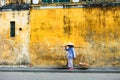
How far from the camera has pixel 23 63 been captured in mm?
28906

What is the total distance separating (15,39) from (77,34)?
4244mm

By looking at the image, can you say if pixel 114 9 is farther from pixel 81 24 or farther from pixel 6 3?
pixel 6 3

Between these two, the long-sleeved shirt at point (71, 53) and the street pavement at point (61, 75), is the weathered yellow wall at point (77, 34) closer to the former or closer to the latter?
the long-sleeved shirt at point (71, 53)

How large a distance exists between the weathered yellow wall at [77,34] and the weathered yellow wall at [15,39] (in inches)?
16.9

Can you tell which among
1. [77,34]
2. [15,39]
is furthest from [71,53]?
[15,39]

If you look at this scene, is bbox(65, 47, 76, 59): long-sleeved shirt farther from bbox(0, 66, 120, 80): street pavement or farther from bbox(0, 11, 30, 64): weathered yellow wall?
bbox(0, 11, 30, 64): weathered yellow wall

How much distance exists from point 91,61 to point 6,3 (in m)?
6.99

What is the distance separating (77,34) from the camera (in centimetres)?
2822

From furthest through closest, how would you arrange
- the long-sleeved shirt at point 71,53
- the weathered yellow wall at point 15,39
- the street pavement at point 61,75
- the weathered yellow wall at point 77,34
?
the weathered yellow wall at point 15,39 → the weathered yellow wall at point 77,34 → the long-sleeved shirt at point 71,53 → the street pavement at point 61,75

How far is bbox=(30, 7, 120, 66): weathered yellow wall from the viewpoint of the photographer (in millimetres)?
27812

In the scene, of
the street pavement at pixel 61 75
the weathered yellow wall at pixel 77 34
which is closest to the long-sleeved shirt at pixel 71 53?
the street pavement at pixel 61 75

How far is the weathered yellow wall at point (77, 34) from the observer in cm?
2781

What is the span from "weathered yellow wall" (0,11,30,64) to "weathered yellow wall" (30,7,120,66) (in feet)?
1.41

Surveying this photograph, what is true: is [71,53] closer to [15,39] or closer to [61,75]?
[15,39]
